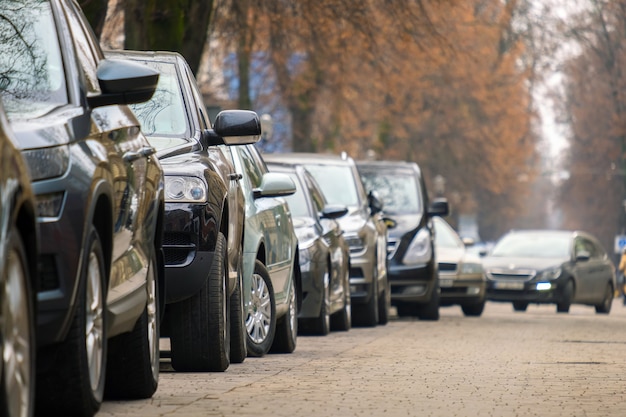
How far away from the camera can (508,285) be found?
3144cm

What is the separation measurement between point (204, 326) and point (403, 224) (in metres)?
13.5

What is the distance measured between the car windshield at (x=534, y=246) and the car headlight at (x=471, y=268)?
5.95 metres

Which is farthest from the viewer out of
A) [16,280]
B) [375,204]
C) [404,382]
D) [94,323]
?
[375,204]

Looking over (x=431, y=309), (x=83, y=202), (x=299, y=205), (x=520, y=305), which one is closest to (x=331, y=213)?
(x=299, y=205)

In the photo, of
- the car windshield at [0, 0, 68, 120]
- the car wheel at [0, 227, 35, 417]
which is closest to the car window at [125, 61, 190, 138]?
the car windshield at [0, 0, 68, 120]

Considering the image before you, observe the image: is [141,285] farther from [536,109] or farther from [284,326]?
[536,109]

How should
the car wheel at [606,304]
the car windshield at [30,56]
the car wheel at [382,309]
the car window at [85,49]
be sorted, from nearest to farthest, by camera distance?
the car windshield at [30,56] → the car window at [85,49] → the car wheel at [382,309] → the car wheel at [606,304]

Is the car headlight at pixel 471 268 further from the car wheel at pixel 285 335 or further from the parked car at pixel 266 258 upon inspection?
the car wheel at pixel 285 335

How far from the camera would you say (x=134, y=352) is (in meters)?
7.66

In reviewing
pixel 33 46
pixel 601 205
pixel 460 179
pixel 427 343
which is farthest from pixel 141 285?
pixel 601 205

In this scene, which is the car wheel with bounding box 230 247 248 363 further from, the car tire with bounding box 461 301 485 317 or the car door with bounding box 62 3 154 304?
the car tire with bounding box 461 301 485 317

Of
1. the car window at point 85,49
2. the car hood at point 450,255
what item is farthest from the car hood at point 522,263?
the car window at point 85,49

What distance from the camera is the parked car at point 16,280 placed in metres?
5.04

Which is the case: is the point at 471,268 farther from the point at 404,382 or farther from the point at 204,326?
the point at 204,326
